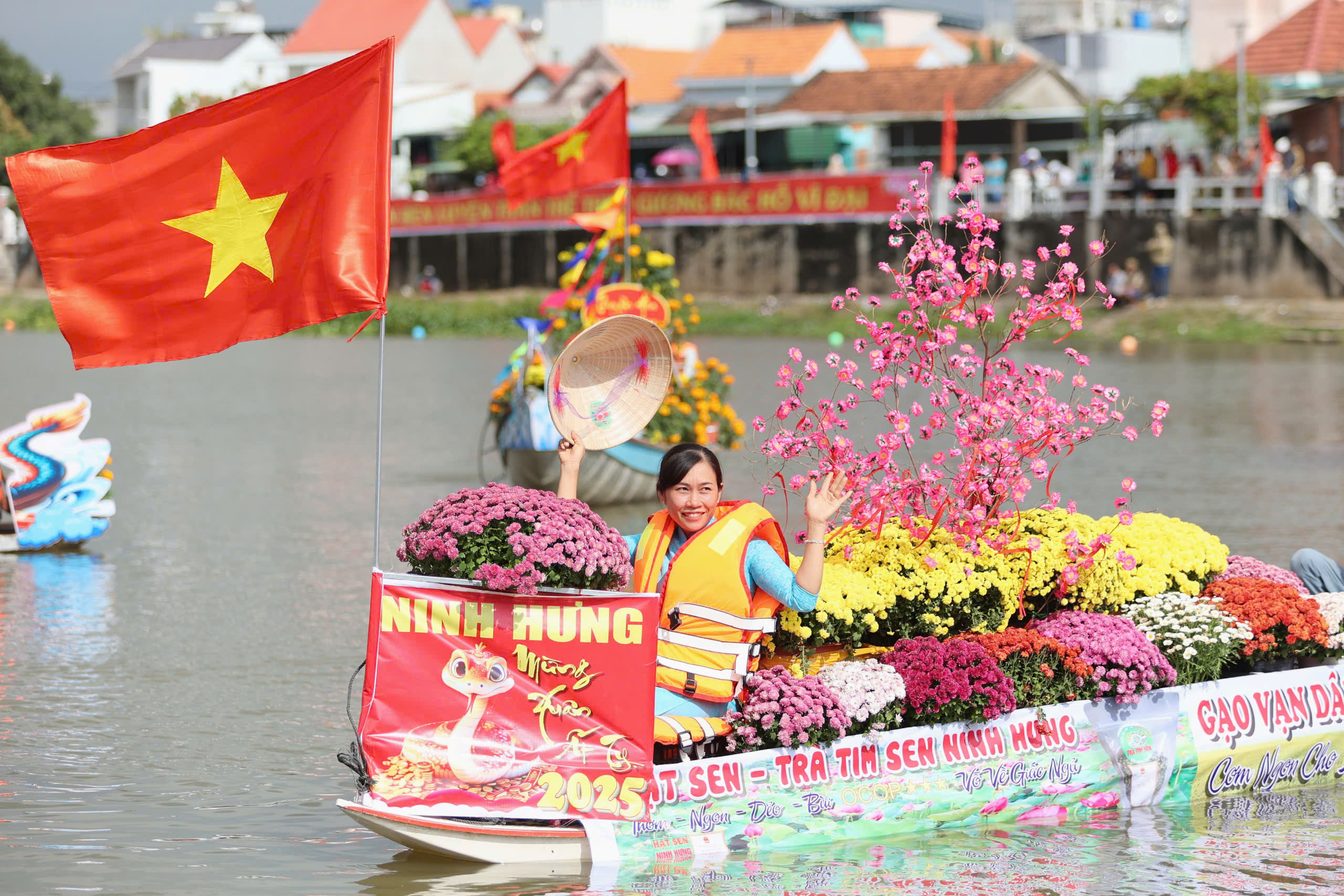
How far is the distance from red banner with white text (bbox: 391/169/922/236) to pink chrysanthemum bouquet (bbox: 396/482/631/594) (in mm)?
30433

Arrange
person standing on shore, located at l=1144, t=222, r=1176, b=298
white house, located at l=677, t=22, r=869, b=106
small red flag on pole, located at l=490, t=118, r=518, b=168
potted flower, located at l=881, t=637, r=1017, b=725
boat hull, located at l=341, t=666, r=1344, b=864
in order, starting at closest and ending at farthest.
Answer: boat hull, located at l=341, t=666, r=1344, b=864, potted flower, located at l=881, t=637, r=1017, b=725, small red flag on pole, located at l=490, t=118, r=518, b=168, person standing on shore, located at l=1144, t=222, r=1176, b=298, white house, located at l=677, t=22, r=869, b=106

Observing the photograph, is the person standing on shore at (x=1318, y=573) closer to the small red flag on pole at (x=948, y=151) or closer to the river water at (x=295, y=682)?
the river water at (x=295, y=682)

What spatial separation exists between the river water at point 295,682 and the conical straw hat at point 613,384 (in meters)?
1.79

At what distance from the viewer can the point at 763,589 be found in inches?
260

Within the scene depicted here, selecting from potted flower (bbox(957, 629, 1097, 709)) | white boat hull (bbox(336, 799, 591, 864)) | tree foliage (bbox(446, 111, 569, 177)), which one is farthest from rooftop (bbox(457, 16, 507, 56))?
white boat hull (bbox(336, 799, 591, 864))

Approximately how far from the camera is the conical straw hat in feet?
23.9

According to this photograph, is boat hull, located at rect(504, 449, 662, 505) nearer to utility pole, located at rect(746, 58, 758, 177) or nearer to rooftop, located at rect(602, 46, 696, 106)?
utility pole, located at rect(746, 58, 758, 177)

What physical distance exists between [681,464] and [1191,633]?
2.32 m

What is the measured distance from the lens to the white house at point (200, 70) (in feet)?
269

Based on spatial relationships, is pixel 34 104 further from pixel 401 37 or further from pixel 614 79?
pixel 614 79

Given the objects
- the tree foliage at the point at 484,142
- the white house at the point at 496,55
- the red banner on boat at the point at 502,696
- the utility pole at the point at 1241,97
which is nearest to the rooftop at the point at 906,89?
the utility pole at the point at 1241,97

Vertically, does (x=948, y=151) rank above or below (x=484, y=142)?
below

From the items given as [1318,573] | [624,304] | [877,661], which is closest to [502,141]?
[624,304]

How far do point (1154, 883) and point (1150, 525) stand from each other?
2.04 m
